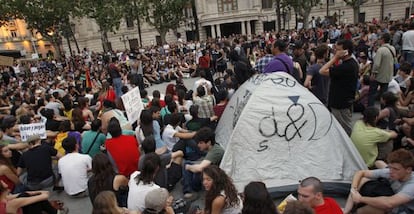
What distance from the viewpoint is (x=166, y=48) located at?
27.2m

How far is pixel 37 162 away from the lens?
240 inches

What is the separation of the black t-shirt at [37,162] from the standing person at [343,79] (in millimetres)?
4955

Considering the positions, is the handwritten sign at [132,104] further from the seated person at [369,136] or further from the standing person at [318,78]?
the seated person at [369,136]

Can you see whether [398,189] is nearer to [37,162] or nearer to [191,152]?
[191,152]

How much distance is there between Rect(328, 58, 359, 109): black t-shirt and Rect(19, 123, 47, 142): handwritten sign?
5.59 m

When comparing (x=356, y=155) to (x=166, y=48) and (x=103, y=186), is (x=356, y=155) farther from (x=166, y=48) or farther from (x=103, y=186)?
(x=166, y=48)

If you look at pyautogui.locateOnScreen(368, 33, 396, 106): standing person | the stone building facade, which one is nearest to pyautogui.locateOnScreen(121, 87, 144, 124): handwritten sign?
pyautogui.locateOnScreen(368, 33, 396, 106): standing person

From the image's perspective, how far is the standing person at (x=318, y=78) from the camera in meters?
6.90

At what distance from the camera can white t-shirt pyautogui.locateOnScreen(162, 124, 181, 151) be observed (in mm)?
6460

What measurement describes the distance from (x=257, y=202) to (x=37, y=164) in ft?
14.3

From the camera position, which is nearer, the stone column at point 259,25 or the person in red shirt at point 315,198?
the person in red shirt at point 315,198

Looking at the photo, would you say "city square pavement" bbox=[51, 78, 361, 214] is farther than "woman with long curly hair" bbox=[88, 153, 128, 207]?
Yes

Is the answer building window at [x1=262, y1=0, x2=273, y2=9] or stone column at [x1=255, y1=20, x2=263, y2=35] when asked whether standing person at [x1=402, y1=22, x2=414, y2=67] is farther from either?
building window at [x1=262, y1=0, x2=273, y2=9]

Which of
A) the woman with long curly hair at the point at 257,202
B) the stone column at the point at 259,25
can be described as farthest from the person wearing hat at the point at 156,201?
the stone column at the point at 259,25
